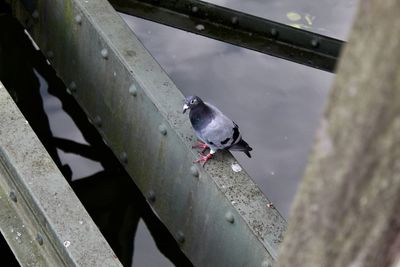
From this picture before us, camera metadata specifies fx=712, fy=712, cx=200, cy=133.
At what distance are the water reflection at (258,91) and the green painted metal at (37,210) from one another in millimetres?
1857

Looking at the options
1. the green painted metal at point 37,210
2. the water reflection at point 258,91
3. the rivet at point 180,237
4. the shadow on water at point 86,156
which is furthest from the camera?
the water reflection at point 258,91

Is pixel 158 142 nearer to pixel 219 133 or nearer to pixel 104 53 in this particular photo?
pixel 219 133

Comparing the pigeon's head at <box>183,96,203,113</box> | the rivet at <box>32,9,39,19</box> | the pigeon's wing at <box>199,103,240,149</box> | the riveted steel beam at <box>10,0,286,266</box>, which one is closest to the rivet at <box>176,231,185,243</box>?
the riveted steel beam at <box>10,0,286,266</box>

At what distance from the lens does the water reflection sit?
470 centimetres

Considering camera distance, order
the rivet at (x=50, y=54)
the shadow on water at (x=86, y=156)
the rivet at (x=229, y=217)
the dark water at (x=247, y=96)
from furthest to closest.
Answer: the dark water at (x=247, y=96) < the rivet at (x=50, y=54) < the shadow on water at (x=86, y=156) < the rivet at (x=229, y=217)

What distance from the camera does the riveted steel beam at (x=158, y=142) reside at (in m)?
3.08

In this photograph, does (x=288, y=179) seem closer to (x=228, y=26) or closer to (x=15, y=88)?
(x=228, y=26)

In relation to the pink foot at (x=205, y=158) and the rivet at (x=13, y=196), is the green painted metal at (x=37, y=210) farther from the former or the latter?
the pink foot at (x=205, y=158)

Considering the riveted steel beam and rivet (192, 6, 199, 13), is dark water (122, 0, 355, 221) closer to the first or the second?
rivet (192, 6, 199, 13)

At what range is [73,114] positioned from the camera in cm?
485

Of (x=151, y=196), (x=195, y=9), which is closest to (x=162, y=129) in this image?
(x=151, y=196)

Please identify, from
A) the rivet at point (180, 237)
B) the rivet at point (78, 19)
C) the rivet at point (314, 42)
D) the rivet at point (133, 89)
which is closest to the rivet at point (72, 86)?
the rivet at point (78, 19)

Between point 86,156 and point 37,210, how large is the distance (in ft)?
5.70

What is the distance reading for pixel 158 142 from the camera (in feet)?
11.6
